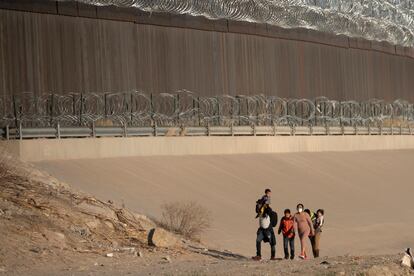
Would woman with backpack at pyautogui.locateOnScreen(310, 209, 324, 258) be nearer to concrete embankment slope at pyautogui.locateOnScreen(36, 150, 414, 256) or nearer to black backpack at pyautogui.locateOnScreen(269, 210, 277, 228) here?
black backpack at pyautogui.locateOnScreen(269, 210, 277, 228)

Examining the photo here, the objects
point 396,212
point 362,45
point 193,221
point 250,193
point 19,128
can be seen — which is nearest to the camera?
point 193,221

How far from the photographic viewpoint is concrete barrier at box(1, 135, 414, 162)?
2869 cm

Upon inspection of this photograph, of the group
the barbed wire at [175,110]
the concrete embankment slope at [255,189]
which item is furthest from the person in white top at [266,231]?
the barbed wire at [175,110]

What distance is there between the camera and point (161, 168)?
30.9 metres

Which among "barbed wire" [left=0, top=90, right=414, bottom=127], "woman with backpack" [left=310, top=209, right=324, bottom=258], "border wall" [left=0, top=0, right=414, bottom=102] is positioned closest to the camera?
"woman with backpack" [left=310, top=209, right=324, bottom=258]

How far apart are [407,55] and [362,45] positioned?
6148 millimetres

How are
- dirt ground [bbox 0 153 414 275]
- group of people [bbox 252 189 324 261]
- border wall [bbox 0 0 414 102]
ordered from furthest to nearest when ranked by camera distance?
border wall [bbox 0 0 414 102], group of people [bbox 252 189 324 261], dirt ground [bbox 0 153 414 275]

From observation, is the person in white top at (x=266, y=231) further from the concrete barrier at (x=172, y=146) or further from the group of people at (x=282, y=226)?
the concrete barrier at (x=172, y=146)

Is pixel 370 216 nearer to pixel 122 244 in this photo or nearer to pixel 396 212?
pixel 396 212

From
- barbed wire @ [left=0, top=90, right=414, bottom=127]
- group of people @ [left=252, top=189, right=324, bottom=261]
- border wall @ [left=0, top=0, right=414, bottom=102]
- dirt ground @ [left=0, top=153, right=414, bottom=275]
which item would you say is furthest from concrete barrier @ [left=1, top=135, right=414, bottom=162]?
group of people @ [left=252, top=189, right=324, bottom=261]

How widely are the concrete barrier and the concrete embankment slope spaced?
1.10 ft

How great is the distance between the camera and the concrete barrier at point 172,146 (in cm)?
2869

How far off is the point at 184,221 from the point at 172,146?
10.8 m

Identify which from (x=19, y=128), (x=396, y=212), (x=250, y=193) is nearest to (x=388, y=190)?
(x=396, y=212)
